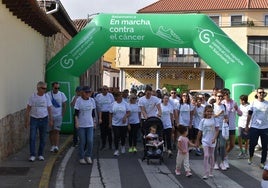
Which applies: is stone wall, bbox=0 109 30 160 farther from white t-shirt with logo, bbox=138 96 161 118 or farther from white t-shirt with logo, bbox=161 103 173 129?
white t-shirt with logo, bbox=161 103 173 129

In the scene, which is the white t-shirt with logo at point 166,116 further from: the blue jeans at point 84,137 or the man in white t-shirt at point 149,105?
the blue jeans at point 84,137

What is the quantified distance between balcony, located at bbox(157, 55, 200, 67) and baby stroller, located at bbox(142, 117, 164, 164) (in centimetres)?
3941

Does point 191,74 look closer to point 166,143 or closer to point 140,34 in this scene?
point 140,34

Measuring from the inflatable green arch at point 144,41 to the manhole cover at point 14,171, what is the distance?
22.0 feet

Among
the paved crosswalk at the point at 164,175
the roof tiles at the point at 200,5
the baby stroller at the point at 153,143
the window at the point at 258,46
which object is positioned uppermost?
the roof tiles at the point at 200,5

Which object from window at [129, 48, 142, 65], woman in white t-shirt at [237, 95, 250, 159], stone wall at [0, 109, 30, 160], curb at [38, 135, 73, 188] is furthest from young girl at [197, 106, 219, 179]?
window at [129, 48, 142, 65]

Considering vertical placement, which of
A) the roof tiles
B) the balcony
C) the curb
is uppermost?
the roof tiles

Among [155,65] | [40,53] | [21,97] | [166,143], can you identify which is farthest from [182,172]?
[155,65]

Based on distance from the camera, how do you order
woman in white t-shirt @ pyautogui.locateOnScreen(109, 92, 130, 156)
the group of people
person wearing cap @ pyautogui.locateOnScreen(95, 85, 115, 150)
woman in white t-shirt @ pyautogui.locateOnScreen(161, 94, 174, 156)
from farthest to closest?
person wearing cap @ pyautogui.locateOnScreen(95, 85, 115, 150) → woman in white t-shirt @ pyautogui.locateOnScreen(109, 92, 130, 156) → woman in white t-shirt @ pyautogui.locateOnScreen(161, 94, 174, 156) → the group of people

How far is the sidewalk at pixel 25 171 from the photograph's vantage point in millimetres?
8203

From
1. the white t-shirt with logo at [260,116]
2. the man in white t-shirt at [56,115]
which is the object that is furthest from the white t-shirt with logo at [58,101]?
the white t-shirt with logo at [260,116]

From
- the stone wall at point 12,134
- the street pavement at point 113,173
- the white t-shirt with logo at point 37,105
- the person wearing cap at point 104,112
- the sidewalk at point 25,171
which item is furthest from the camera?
the person wearing cap at point 104,112

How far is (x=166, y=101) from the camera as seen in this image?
41.0ft

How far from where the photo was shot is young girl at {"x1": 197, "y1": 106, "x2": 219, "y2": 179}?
9597mm
